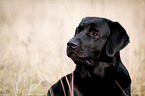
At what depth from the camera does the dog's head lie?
7.33 ft

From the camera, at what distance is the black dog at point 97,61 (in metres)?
2.24

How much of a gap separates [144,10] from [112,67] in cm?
295

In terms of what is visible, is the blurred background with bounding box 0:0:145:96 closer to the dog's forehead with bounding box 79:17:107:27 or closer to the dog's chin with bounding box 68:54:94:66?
the dog's chin with bounding box 68:54:94:66

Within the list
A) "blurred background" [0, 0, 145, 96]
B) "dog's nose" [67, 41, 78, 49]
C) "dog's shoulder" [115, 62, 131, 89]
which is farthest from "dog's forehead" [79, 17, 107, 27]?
"blurred background" [0, 0, 145, 96]

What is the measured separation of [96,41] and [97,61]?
29 cm

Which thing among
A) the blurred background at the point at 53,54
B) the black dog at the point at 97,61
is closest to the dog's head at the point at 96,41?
the black dog at the point at 97,61

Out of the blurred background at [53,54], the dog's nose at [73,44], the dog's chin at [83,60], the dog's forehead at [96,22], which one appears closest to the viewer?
the dog's nose at [73,44]

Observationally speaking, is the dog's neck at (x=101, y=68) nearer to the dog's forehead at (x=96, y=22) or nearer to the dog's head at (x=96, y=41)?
the dog's head at (x=96, y=41)

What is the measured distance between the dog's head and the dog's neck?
2.7 inches

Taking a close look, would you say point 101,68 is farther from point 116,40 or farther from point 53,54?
point 53,54

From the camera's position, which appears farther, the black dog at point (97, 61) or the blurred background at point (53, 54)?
the blurred background at point (53, 54)

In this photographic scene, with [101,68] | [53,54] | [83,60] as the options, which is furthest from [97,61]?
[53,54]

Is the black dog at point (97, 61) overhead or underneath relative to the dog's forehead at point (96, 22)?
underneath

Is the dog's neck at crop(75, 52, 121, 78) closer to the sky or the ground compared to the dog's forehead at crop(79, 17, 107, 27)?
closer to the ground
